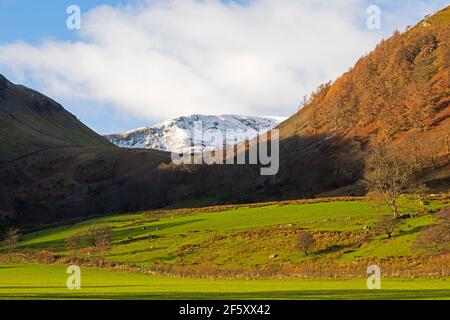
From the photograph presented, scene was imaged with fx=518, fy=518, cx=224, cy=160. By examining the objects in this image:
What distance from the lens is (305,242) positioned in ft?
234

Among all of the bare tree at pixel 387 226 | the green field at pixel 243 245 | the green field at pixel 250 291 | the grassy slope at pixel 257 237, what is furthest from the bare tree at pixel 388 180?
the green field at pixel 250 291

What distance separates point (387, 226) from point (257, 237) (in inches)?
817

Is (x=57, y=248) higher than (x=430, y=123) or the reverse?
the reverse

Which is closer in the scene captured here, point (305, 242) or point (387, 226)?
point (387, 226)

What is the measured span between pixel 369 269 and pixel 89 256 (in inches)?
1994

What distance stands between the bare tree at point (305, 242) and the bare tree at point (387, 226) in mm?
9417

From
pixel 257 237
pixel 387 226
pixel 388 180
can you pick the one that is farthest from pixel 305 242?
pixel 388 180

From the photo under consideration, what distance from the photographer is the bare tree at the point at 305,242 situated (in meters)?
71.2

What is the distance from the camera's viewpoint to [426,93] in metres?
187

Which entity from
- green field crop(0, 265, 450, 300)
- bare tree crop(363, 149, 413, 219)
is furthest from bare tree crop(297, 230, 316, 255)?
green field crop(0, 265, 450, 300)

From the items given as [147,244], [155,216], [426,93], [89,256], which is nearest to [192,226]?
[147,244]

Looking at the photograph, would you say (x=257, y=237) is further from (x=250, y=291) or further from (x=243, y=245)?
(x=250, y=291)

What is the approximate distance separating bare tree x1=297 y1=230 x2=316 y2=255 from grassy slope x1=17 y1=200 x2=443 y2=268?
98 cm

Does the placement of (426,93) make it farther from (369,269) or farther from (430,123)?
(369,269)
